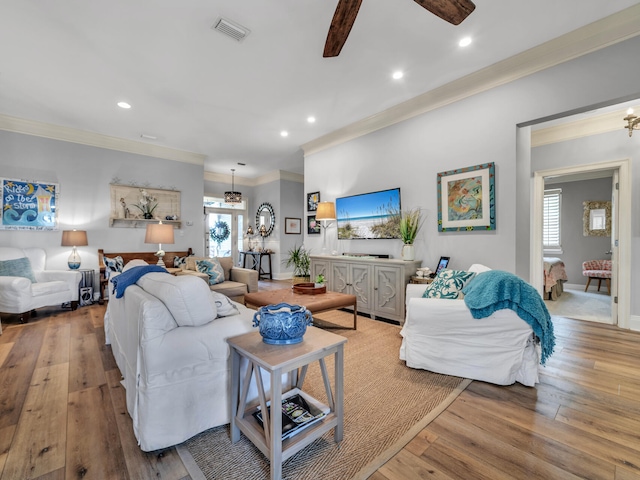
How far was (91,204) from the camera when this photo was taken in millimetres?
4871

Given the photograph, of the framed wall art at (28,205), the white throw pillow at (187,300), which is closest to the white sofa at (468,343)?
the white throw pillow at (187,300)

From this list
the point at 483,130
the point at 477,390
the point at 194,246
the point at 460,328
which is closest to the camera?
the point at 477,390

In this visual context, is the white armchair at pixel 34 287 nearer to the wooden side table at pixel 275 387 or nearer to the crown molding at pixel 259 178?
the wooden side table at pixel 275 387

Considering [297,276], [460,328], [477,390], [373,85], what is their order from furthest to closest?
[297,276] < [373,85] < [460,328] < [477,390]

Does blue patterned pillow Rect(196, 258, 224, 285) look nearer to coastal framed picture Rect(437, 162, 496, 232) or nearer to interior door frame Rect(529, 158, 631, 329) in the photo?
coastal framed picture Rect(437, 162, 496, 232)

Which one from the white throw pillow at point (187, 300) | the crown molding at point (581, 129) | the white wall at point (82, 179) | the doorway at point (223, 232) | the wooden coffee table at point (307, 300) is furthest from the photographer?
the doorway at point (223, 232)

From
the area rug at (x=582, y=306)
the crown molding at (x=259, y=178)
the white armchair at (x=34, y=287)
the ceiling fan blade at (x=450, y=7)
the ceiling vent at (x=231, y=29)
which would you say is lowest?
the area rug at (x=582, y=306)

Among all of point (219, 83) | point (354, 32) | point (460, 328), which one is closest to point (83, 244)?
point (219, 83)

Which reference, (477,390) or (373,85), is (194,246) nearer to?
(373,85)

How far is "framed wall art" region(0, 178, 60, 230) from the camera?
13.9 ft

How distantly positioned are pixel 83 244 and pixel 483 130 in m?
5.88

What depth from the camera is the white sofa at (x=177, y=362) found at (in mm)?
1399

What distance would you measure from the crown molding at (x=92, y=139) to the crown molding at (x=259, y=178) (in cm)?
162

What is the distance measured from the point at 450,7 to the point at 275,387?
90.9 inches
